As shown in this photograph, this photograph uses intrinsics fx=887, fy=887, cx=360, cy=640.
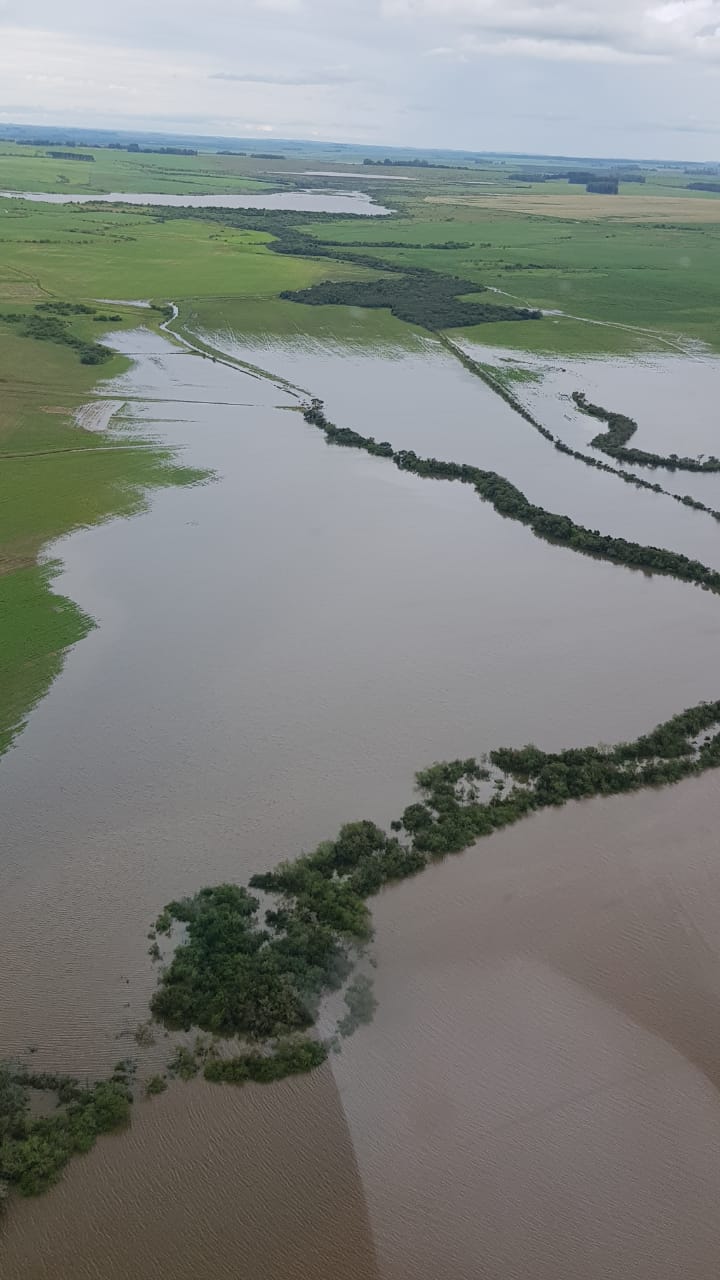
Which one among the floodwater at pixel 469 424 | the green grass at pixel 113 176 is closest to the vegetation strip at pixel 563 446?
the floodwater at pixel 469 424

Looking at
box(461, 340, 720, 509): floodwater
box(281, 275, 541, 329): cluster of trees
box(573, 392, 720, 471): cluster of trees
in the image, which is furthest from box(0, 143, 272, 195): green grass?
box(573, 392, 720, 471): cluster of trees

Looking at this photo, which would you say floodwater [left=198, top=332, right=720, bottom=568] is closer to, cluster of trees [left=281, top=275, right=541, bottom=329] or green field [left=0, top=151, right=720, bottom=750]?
green field [left=0, top=151, right=720, bottom=750]

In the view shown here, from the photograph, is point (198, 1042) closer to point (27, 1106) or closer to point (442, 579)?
point (27, 1106)

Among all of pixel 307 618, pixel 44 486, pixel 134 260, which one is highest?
pixel 134 260

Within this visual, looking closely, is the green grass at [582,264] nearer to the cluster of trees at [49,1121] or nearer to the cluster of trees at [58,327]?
the cluster of trees at [58,327]

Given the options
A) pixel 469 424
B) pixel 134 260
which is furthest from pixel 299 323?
pixel 134 260

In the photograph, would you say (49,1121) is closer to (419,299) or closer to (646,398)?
(646,398)
